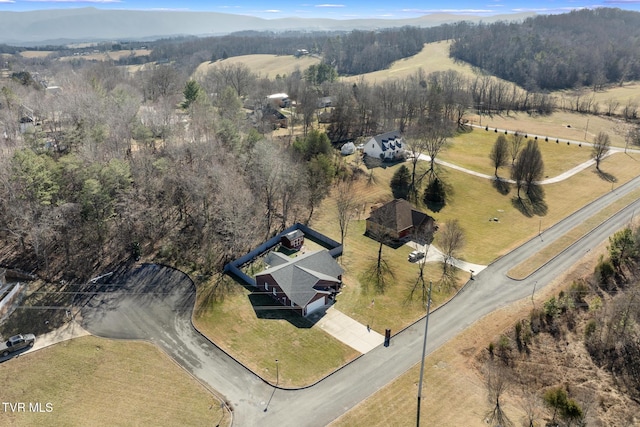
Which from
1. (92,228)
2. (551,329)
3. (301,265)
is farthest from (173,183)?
(551,329)

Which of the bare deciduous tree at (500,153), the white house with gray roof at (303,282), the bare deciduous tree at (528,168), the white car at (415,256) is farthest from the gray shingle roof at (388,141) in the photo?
the white house with gray roof at (303,282)

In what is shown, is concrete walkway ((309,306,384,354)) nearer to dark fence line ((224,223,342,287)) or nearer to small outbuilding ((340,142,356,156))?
dark fence line ((224,223,342,287))

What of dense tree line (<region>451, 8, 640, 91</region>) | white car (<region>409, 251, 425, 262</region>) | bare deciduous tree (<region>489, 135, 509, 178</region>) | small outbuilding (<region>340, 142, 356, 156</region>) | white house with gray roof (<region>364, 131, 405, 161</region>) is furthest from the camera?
dense tree line (<region>451, 8, 640, 91</region>)

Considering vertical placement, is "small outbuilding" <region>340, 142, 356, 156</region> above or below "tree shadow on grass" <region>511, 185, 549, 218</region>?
above

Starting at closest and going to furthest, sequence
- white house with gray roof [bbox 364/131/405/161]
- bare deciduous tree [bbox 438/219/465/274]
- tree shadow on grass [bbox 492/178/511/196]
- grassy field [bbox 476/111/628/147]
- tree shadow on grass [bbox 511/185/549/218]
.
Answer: bare deciduous tree [bbox 438/219/465/274] < tree shadow on grass [bbox 511/185/549/218] < tree shadow on grass [bbox 492/178/511/196] < white house with gray roof [bbox 364/131/405/161] < grassy field [bbox 476/111/628/147]

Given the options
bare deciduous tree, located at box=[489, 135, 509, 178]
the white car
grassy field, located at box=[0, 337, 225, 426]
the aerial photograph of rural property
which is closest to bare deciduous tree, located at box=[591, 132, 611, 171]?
the aerial photograph of rural property

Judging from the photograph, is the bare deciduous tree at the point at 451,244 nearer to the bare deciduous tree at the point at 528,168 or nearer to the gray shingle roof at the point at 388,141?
the bare deciduous tree at the point at 528,168
